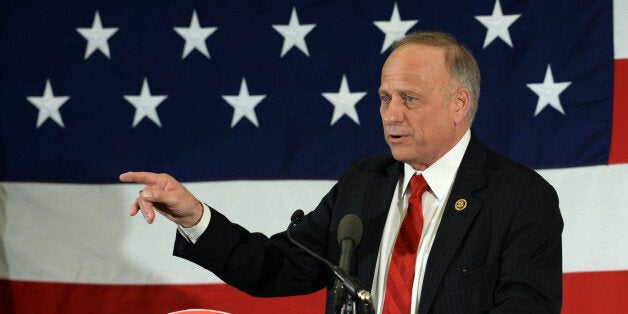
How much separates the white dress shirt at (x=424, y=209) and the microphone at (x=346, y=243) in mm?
365

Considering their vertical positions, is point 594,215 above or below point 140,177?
above

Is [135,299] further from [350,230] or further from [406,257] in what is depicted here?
[350,230]

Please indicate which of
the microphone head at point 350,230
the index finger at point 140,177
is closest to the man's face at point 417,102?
the microphone head at point 350,230

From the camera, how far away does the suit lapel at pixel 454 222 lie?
188cm

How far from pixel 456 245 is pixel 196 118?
1.61 meters

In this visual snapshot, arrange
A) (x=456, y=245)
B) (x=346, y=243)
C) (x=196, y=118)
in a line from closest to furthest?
(x=346, y=243) → (x=456, y=245) → (x=196, y=118)

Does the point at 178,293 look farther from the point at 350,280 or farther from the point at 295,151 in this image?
the point at 350,280

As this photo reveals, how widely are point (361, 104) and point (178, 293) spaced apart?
98cm

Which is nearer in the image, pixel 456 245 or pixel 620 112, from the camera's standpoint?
pixel 456 245

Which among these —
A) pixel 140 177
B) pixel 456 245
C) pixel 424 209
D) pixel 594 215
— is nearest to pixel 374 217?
pixel 424 209

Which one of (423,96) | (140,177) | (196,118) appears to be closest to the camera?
(140,177)

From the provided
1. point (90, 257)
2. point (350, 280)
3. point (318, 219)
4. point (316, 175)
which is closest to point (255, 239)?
point (318, 219)

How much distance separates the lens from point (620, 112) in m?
3.07

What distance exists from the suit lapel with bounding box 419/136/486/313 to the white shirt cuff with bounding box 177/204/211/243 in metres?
0.50
